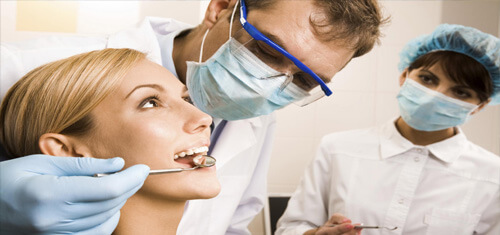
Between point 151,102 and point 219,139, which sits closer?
point 151,102

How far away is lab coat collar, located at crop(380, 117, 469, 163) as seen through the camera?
1.81 meters

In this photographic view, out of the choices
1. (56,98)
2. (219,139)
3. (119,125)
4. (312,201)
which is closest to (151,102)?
(119,125)

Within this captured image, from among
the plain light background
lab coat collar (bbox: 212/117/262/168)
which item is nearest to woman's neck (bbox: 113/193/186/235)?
lab coat collar (bbox: 212/117/262/168)

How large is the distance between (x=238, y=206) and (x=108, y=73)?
91 cm

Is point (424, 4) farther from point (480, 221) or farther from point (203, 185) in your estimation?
point (203, 185)

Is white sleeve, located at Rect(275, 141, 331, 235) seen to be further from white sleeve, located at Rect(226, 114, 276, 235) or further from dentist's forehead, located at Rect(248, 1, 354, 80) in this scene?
dentist's forehead, located at Rect(248, 1, 354, 80)

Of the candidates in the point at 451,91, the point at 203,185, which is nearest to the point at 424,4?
the point at 451,91

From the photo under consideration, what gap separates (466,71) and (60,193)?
64.4 inches

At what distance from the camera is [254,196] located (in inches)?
68.5

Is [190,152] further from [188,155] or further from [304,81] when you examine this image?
[304,81]

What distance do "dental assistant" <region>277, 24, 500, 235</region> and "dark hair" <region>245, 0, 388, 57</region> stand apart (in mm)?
723

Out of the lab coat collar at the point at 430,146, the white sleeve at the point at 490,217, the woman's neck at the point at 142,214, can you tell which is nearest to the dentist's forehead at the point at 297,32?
the woman's neck at the point at 142,214

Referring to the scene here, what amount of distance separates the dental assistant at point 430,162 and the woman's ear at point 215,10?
98 cm

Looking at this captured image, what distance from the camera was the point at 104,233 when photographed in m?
0.88
